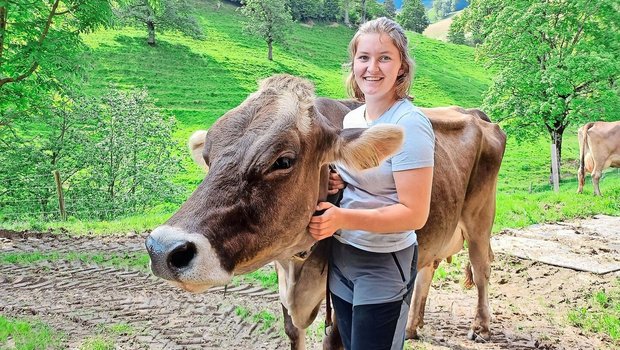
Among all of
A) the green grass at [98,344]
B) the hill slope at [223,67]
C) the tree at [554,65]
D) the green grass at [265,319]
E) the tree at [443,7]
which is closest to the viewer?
the green grass at [98,344]

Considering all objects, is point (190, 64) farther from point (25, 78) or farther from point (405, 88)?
point (405, 88)

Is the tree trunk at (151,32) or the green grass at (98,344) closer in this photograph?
the green grass at (98,344)

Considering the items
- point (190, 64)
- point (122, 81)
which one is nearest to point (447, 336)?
point (122, 81)

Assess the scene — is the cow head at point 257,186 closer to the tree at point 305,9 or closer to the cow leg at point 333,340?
the cow leg at point 333,340

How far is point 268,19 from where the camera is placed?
40656 mm

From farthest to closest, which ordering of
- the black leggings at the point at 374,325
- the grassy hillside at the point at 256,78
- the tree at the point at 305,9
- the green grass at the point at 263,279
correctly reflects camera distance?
the tree at the point at 305,9
the grassy hillside at the point at 256,78
the green grass at the point at 263,279
the black leggings at the point at 374,325

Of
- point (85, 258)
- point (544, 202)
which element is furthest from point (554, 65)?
point (85, 258)

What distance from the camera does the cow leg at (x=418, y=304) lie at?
4730 millimetres

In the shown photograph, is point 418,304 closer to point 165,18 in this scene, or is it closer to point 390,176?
point 390,176

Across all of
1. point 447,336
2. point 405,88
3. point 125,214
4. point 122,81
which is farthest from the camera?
point 122,81

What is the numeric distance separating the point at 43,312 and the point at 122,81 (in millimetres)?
25529

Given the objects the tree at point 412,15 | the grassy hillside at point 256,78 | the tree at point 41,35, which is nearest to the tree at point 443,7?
the tree at point 412,15

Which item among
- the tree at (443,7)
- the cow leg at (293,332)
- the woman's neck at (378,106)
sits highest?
the tree at (443,7)

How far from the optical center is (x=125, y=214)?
41.6 ft
